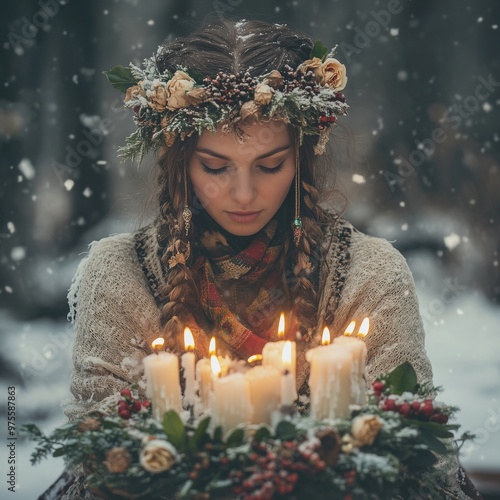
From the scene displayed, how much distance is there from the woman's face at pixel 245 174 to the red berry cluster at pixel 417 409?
625mm

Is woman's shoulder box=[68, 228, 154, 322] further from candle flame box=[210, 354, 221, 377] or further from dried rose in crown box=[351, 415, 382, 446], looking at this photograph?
dried rose in crown box=[351, 415, 382, 446]

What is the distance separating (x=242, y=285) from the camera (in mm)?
2041

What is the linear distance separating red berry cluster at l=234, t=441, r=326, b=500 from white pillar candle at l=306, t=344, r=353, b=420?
0.30ft

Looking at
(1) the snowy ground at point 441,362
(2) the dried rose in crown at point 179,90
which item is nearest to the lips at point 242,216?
(2) the dried rose in crown at point 179,90

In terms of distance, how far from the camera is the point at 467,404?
3078mm

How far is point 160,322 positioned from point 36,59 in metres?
1.44

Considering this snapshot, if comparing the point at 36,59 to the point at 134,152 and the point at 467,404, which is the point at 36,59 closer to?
the point at 134,152

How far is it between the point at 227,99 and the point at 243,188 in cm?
19

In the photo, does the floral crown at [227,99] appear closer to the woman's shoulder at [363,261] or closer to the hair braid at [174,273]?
the hair braid at [174,273]

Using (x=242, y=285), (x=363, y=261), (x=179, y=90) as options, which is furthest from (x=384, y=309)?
(x=179, y=90)

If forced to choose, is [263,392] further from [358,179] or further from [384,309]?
[358,179]

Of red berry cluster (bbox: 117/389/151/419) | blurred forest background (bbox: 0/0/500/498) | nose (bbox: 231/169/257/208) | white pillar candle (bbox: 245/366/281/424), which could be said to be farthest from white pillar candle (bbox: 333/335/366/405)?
blurred forest background (bbox: 0/0/500/498)

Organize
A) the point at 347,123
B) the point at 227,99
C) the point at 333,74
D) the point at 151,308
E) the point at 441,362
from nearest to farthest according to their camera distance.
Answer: the point at 227,99 → the point at 333,74 → the point at 151,308 → the point at 347,123 → the point at 441,362

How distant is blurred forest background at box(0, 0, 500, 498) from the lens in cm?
302
